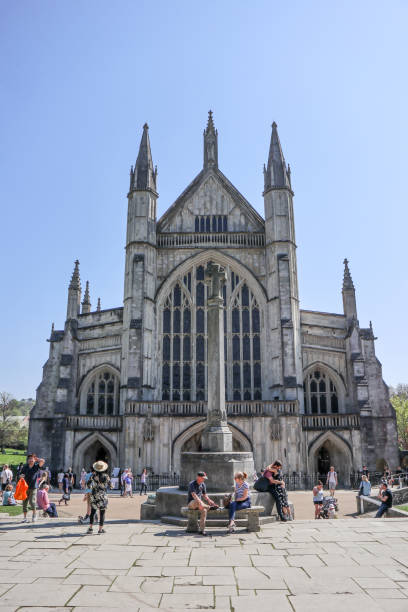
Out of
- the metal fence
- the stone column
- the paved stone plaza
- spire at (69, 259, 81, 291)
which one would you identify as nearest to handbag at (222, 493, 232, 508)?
the paved stone plaza

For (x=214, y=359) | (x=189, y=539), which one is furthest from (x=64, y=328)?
(x=189, y=539)

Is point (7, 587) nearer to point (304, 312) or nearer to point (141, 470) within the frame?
point (141, 470)

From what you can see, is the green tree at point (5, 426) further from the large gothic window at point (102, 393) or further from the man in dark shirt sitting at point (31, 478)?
the man in dark shirt sitting at point (31, 478)

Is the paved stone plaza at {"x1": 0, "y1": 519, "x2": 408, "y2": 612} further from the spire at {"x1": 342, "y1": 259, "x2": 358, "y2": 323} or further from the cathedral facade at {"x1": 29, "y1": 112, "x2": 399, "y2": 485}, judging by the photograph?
the spire at {"x1": 342, "y1": 259, "x2": 358, "y2": 323}

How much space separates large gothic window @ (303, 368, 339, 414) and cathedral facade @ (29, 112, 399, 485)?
83 millimetres

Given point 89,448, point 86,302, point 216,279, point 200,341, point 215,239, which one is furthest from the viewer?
point 86,302

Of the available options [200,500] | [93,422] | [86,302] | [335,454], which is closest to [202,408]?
[93,422]

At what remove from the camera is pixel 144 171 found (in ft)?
98.8

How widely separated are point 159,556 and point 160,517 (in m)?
3.81

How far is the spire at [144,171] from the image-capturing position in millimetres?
29802

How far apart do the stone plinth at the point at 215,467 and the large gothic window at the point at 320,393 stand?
61.2 ft

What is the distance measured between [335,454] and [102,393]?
1421 centimetres

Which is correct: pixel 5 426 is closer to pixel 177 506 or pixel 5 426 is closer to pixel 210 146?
pixel 210 146

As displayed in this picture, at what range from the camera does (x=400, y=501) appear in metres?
15.6
